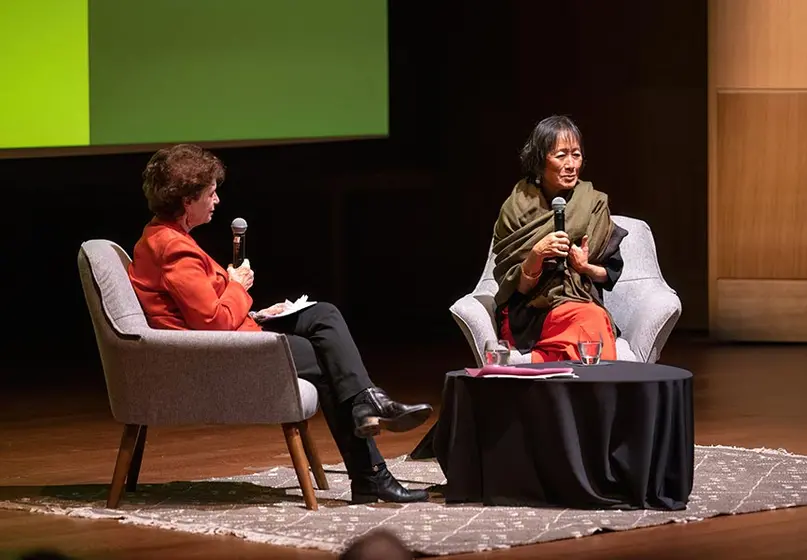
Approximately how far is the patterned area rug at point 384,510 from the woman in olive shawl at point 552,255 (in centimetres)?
62

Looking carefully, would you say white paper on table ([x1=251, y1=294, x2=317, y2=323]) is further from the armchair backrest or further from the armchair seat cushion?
the armchair backrest

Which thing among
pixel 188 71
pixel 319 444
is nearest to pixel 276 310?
pixel 319 444

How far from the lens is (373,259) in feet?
40.0

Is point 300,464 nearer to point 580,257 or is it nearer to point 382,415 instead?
point 382,415

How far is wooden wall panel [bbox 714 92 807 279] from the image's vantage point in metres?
9.77

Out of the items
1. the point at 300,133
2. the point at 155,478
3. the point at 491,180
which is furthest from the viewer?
the point at 491,180

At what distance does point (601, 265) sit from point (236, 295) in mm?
1465

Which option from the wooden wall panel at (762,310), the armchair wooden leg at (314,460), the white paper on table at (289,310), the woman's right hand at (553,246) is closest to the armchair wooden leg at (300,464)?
the armchair wooden leg at (314,460)

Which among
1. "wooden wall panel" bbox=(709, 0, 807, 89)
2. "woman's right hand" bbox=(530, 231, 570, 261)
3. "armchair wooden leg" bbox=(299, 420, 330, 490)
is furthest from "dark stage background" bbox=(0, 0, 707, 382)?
"armchair wooden leg" bbox=(299, 420, 330, 490)

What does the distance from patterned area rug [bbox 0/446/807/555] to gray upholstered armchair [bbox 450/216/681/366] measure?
47 centimetres

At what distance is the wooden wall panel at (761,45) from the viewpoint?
9.74 m

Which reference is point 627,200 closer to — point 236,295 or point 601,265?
point 601,265

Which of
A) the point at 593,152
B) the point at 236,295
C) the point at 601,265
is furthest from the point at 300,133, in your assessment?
the point at 593,152

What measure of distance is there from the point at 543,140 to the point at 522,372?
120 centimetres
